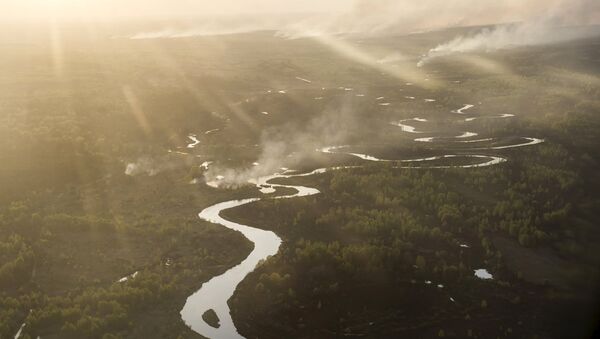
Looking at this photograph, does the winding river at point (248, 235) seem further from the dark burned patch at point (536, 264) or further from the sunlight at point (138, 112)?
the dark burned patch at point (536, 264)

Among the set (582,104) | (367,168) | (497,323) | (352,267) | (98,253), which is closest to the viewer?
(497,323)

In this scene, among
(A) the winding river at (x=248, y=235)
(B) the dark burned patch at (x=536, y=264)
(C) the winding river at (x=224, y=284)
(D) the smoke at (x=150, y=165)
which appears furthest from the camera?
(D) the smoke at (x=150, y=165)

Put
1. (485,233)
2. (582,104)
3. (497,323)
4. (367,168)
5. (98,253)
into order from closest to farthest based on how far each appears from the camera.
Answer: (497,323)
(98,253)
(485,233)
(367,168)
(582,104)

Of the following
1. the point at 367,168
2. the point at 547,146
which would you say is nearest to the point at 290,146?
the point at 367,168

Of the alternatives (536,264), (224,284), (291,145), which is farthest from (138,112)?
(536,264)

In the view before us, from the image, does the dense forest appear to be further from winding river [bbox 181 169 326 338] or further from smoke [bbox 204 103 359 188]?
smoke [bbox 204 103 359 188]

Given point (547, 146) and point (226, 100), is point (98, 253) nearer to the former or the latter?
point (547, 146)

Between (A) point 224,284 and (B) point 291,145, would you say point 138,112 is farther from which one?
(A) point 224,284

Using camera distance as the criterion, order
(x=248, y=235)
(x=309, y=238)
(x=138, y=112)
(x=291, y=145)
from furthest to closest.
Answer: (x=138, y=112), (x=291, y=145), (x=248, y=235), (x=309, y=238)

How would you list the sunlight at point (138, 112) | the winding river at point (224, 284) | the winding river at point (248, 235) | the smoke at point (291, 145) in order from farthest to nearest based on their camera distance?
the sunlight at point (138, 112) < the smoke at point (291, 145) < the winding river at point (248, 235) < the winding river at point (224, 284)

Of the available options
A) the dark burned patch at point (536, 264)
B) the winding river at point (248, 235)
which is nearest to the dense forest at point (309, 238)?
the dark burned patch at point (536, 264)

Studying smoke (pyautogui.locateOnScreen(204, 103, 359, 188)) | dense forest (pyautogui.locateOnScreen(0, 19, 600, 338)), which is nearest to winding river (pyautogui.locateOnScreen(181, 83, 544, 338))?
dense forest (pyautogui.locateOnScreen(0, 19, 600, 338))
